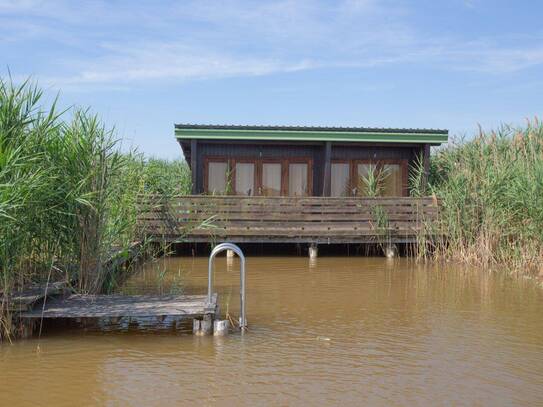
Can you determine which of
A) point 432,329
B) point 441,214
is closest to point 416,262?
point 441,214

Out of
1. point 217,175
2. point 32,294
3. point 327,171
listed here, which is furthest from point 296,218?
point 32,294

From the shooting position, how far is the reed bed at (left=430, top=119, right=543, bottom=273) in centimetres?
1140

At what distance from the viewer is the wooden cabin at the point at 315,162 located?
16.0 m

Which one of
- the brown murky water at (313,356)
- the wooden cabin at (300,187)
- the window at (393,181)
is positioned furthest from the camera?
the window at (393,181)

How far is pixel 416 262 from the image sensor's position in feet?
43.1

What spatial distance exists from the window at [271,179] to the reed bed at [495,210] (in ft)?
15.3

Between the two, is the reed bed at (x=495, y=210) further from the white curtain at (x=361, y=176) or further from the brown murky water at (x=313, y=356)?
the white curtain at (x=361, y=176)

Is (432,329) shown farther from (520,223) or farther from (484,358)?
(520,223)

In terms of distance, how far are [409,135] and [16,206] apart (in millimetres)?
11833

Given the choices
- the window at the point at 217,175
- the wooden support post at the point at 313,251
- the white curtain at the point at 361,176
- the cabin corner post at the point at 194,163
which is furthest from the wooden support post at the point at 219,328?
the white curtain at the point at 361,176

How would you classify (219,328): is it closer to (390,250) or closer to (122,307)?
(122,307)

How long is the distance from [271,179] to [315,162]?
4.30 ft

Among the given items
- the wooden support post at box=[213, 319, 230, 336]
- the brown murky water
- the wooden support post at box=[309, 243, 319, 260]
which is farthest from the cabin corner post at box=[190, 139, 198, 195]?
the wooden support post at box=[213, 319, 230, 336]

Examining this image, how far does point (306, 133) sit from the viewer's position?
15.7 metres
